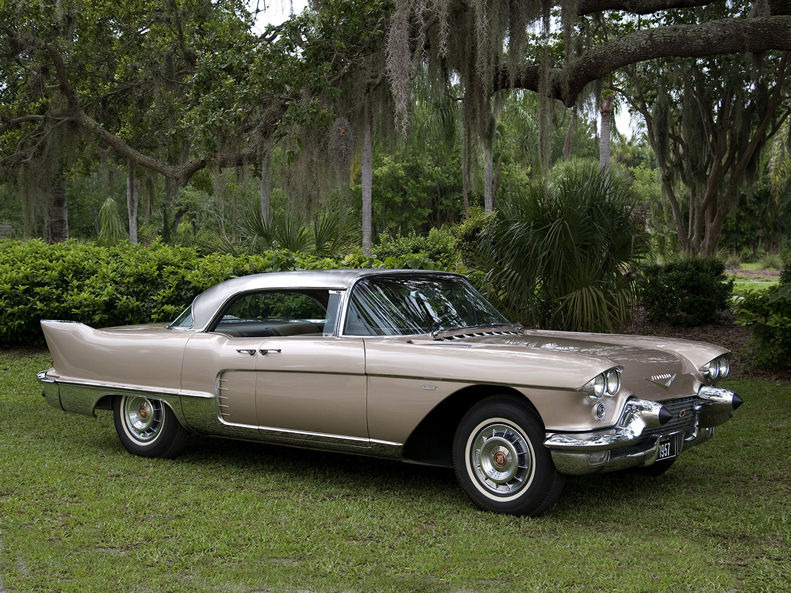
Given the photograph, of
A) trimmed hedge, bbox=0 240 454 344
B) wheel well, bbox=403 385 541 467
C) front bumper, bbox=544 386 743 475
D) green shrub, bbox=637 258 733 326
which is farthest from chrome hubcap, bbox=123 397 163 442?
green shrub, bbox=637 258 733 326

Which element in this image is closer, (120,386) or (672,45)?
(120,386)

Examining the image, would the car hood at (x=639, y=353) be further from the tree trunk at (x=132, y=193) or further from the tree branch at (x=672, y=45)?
the tree trunk at (x=132, y=193)

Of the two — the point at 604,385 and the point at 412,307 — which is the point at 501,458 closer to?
the point at 604,385

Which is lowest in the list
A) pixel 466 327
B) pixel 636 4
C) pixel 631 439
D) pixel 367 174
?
pixel 631 439

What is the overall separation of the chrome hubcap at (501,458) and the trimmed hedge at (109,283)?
19.0 feet

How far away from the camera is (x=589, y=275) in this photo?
984 centimetres

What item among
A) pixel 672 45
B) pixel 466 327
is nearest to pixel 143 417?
pixel 466 327

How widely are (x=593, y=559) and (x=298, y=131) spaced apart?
809 centimetres

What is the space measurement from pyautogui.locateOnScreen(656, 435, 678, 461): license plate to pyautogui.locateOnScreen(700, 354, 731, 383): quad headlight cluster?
64 centimetres

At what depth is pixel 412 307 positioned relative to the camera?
5.53 meters

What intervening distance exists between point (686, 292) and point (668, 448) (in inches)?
277

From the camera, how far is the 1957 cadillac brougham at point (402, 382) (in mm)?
4523

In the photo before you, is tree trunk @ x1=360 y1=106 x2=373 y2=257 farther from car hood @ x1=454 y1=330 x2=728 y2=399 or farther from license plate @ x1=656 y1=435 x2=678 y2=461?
license plate @ x1=656 y1=435 x2=678 y2=461

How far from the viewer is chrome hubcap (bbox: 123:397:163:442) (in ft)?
20.1
